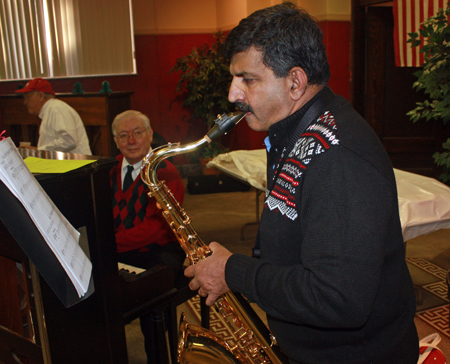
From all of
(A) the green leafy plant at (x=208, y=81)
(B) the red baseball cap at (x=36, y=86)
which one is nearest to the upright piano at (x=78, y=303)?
(B) the red baseball cap at (x=36, y=86)

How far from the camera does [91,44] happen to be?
22.3 ft

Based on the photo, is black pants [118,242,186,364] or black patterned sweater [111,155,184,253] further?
black patterned sweater [111,155,184,253]

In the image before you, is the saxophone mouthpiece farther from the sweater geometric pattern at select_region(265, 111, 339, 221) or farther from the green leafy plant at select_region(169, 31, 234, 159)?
the green leafy plant at select_region(169, 31, 234, 159)

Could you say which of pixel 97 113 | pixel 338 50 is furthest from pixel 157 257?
pixel 338 50

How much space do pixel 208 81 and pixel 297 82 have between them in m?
5.51

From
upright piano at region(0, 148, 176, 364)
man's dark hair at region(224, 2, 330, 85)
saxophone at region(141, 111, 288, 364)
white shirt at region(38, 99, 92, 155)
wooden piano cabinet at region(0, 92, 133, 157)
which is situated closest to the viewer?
man's dark hair at region(224, 2, 330, 85)

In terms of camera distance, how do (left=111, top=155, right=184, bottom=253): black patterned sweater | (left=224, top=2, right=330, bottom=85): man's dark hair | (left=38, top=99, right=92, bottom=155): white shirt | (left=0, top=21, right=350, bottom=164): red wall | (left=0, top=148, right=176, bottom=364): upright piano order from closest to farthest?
(left=224, top=2, right=330, bottom=85): man's dark hair → (left=0, top=148, right=176, bottom=364): upright piano → (left=111, top=155, right=184, bottom=253): black patterned sweater → (left=38, top=99, right=92, bottom=155): white shirt → (left=0, top=21, right=350, bottom=164): red wall

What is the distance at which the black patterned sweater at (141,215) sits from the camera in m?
2.32

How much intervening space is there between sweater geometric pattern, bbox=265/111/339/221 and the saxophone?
1.37 ft

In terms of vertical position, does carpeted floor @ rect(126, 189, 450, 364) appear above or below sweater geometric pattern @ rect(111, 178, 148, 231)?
below

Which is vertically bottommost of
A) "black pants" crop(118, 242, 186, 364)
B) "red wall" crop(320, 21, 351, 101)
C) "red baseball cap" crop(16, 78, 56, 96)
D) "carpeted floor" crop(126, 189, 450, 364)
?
"carpeted floor" crop(126, 189, 450, 364)

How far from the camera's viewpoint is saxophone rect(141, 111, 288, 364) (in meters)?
1.40

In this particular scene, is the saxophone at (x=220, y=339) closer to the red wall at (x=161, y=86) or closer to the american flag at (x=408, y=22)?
the american flag at (x=408, y=22)

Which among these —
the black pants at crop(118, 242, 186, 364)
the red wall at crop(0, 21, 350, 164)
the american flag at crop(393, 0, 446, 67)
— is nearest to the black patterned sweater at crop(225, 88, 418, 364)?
the black pants at crop(118, 242, 186, 364)
